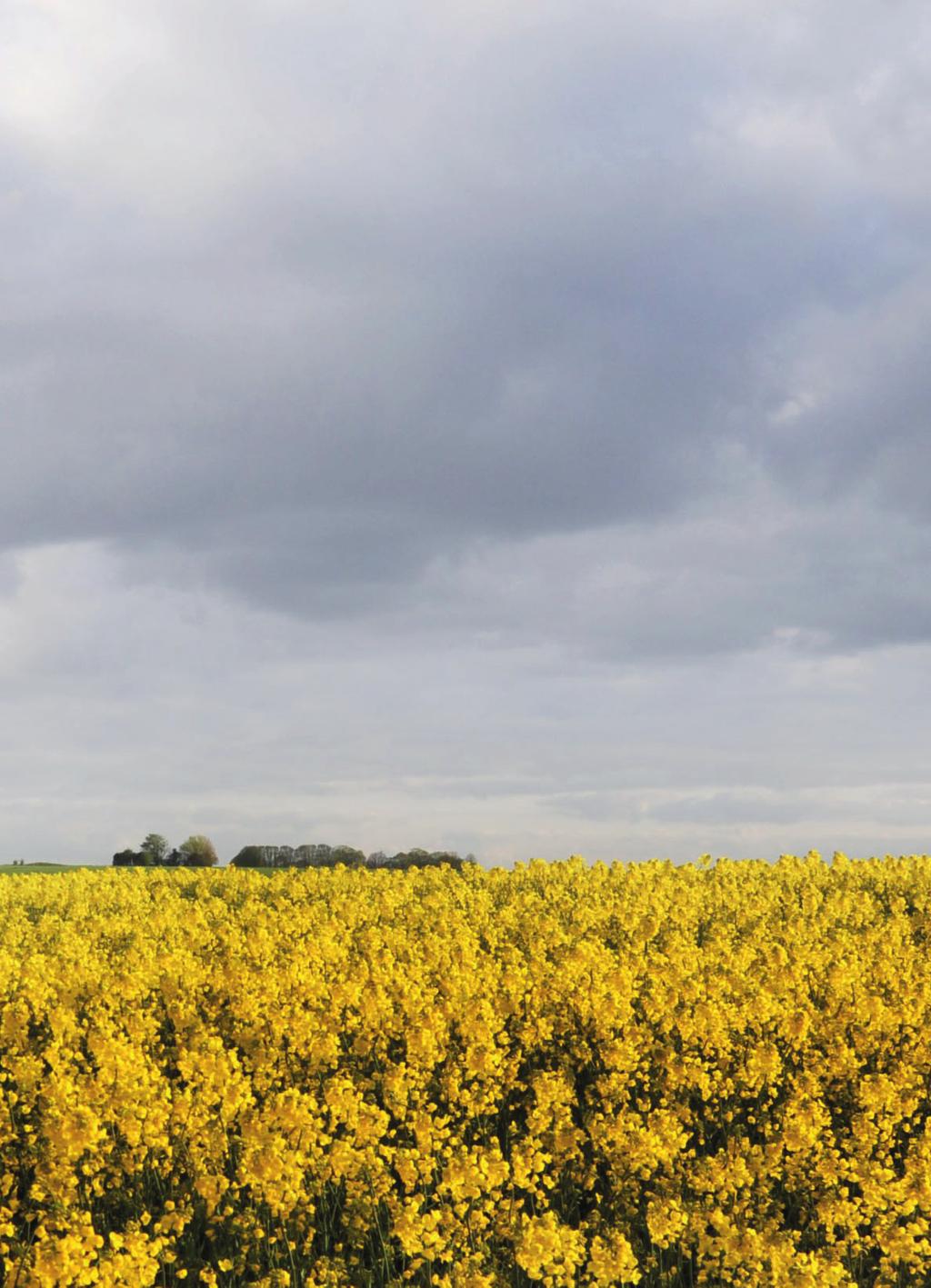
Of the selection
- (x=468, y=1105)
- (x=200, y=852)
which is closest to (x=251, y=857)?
(x=200, y=852)

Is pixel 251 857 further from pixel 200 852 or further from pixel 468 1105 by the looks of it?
pixel 468 1105

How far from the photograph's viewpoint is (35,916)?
16.0m

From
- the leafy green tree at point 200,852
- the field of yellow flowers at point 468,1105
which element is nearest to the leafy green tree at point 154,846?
the leafy green tree at point 200,852

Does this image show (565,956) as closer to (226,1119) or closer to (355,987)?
(355,987)

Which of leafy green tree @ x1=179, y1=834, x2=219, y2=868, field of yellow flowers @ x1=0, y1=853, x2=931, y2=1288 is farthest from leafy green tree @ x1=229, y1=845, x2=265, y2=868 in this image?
field of yellow flowers @ x1=0, y1=853, x2=931, y2=1288

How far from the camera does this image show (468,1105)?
781 centimetres

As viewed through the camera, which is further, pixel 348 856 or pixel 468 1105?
pixel 348 856

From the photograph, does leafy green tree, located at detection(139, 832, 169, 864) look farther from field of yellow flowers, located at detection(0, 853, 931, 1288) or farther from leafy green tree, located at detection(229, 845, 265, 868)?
field of yellow flowers, located at detection(0, 853, 931, 1288)

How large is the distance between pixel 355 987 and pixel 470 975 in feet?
3.30

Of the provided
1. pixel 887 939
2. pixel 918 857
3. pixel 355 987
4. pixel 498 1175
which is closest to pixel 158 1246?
pixel 498 1175

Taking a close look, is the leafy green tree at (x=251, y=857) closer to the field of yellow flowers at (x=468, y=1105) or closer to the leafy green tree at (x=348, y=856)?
the leafy green tree at (x=348, y=856)

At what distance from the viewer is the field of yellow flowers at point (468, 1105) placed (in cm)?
629

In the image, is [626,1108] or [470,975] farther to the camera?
[470,975]

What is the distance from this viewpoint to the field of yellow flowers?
6.29m
